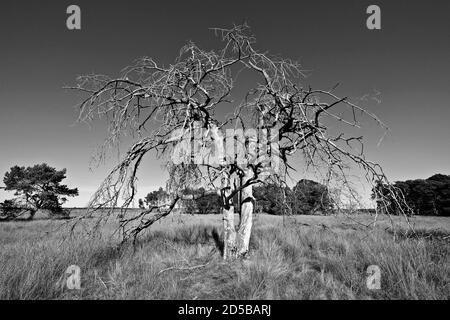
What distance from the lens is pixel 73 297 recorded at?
11.1 ft

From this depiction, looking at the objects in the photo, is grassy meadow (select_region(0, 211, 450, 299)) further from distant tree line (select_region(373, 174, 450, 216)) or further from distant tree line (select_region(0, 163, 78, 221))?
distant tree line (select_region(373, 174, 450, 216))

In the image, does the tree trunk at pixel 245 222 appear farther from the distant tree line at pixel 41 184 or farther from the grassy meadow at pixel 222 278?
the distant tree line at pixel 41 184

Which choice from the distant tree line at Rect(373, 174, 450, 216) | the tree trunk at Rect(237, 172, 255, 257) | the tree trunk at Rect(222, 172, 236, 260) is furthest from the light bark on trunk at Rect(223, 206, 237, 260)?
the distant tree line at Rect(373, 174, 450, 216)

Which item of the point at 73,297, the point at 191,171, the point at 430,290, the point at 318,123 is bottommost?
the point at 73,297

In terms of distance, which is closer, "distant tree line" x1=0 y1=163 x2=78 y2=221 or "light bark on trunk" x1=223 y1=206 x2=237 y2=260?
"light bark on trunk" x1=223 y1=206 x2=237 y2=260

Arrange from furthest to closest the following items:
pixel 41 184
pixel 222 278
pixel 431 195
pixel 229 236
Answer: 1. pixel 431 195
2. pixel 41 184
3. pixel 229 236
4. pixel 222 278

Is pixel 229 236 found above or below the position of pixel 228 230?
below

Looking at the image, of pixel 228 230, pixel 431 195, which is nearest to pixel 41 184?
pixel 228 230

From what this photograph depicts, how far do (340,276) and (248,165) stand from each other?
236 centimetres

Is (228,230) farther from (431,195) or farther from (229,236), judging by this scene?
(431,195)

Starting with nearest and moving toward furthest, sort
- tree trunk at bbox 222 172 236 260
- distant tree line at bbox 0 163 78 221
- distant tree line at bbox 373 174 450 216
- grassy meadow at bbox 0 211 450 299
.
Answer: grassy meadow at bbox 0 211 450 299 → tree trunk at bbox 222 172 236 260 → distant tree line at bbox 0 163 78 221 → distant tree line at bbox 373 174 450 216
